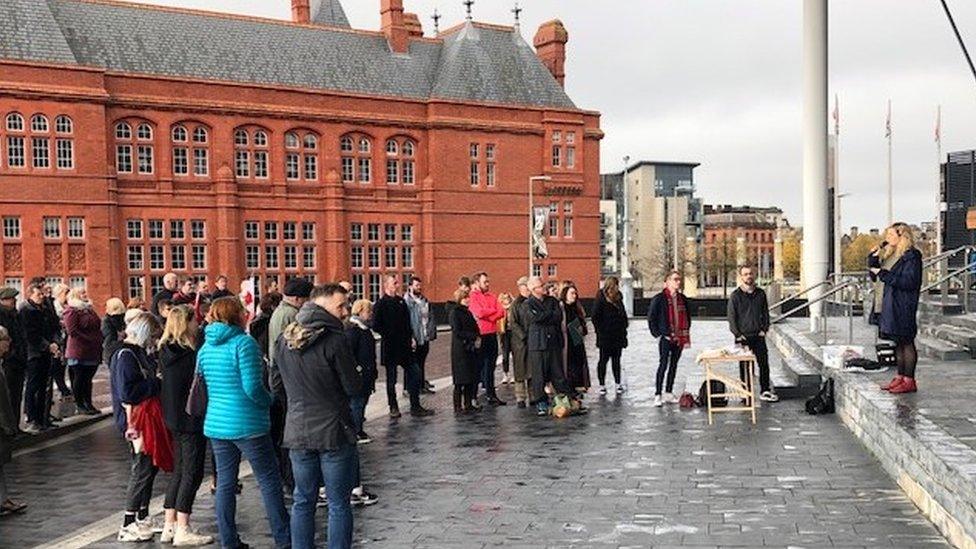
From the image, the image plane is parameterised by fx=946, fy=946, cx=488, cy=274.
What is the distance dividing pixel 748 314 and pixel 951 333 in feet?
13.2

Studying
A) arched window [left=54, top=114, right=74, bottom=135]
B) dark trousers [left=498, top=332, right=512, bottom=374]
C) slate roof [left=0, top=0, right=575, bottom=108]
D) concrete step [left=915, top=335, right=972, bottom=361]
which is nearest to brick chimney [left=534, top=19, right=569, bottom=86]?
slate roof [left=0, top=0, right=575, bottom=108]

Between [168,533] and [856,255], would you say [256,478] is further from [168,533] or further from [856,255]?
[856,255]

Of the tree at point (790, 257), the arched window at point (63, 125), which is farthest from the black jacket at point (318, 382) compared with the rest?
the tree at point (790, 257)

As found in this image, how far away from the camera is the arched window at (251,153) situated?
141 ft

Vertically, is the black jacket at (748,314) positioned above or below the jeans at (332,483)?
above

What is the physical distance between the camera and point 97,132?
3881 centimetres

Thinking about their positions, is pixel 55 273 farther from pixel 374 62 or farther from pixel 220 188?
pixel 374 62

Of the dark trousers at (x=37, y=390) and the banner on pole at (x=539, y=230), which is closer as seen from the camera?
the dark trousers at (x=37, y=390)

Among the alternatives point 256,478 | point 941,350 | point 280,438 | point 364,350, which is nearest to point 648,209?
point 941,350

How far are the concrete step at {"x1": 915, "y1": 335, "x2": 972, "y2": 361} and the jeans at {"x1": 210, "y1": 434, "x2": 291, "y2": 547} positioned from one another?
10663mm

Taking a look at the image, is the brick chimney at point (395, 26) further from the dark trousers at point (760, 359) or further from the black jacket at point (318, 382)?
the black jacket at point (318, 382)

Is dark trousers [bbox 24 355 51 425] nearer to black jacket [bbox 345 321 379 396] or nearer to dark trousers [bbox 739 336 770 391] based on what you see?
black jacket [bbox 345 321 379 396]

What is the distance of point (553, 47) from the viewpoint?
55906 millimetres

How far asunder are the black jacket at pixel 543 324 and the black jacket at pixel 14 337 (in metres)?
6.71
